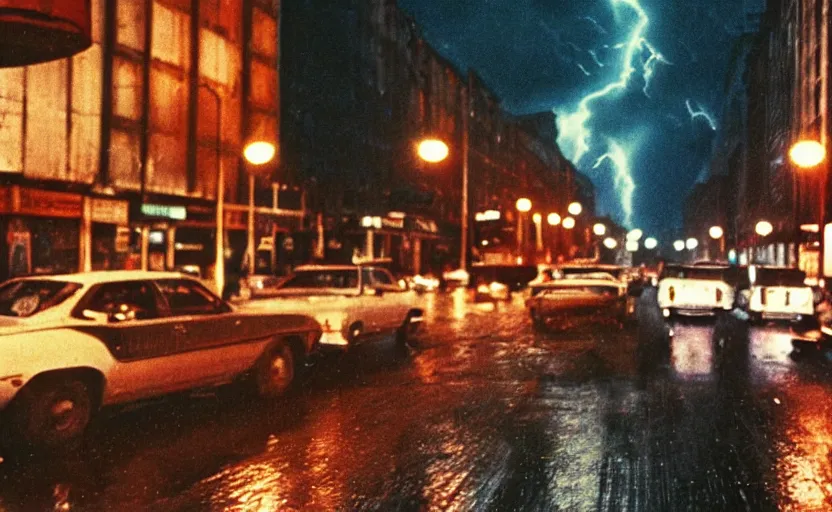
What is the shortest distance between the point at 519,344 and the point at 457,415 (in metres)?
7.62

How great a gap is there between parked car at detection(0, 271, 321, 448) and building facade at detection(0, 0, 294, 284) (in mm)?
12923

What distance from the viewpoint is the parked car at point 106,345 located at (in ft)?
22.9

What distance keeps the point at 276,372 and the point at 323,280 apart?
4.56 metres

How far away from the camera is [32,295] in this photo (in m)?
7.97

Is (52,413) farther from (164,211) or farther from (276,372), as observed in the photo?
(164,211)

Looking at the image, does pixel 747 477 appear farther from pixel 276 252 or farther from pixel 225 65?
pixel 276 252

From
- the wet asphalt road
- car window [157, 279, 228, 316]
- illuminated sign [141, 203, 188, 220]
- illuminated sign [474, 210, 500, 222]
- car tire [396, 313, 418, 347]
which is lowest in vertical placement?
the wet asphalt road

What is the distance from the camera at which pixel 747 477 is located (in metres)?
6.24

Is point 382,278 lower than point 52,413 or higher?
higher

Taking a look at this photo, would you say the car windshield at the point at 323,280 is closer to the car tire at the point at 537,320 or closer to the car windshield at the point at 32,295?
the car tire at the point at 537,320

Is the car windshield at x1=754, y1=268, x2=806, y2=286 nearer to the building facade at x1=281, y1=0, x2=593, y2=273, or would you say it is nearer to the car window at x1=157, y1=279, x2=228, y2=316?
the building facade at x1=281, y1=0, x2=593, y2=273

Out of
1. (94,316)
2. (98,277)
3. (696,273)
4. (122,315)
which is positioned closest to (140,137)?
(696,273)

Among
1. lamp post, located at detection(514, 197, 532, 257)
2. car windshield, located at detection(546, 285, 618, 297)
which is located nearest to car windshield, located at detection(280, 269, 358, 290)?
car windshield, located at detection(546, 285, 618, 297)

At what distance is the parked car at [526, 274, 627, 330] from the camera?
18.1m
